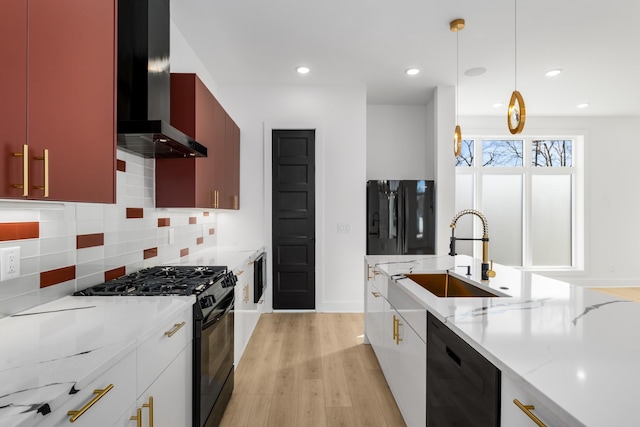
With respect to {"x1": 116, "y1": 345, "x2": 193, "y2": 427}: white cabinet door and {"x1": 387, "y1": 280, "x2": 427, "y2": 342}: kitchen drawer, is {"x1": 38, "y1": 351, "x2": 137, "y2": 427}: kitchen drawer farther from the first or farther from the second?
{"x1": 387, "y1": 280, "x2": 427, "y2": 342}: kitchen drawer

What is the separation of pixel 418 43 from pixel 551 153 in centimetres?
422

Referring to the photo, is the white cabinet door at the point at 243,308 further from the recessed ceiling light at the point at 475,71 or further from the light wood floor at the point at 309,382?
the recessed ceiling light at the point at 475,71

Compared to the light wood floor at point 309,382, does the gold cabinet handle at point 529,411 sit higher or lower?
higher

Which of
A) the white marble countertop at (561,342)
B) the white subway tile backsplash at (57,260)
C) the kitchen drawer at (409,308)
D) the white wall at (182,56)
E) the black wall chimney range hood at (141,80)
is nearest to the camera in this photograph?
the white marble countertop at (561,342)

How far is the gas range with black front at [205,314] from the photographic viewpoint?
171cm

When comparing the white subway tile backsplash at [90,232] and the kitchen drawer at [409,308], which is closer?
the white subway tile backsplash at [90,232]

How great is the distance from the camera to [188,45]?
11.5 ft

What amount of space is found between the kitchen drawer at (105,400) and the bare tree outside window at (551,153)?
6828 millimetres

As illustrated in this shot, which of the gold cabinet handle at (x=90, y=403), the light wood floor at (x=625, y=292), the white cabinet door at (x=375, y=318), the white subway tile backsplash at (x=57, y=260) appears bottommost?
the light wood floor at (x=625, y=292)

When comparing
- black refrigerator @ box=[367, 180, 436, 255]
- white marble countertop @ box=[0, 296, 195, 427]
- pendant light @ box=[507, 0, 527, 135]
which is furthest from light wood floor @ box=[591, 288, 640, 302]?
white marble countertop @ box=[0, 296, 195, 427]

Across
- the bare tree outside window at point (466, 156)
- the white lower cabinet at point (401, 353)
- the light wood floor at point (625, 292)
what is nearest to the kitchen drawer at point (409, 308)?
the white lower cabinet at point (401, 353)

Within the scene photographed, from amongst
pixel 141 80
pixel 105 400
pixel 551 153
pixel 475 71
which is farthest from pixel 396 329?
pixel 551 153

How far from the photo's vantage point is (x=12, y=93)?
38.9 inches

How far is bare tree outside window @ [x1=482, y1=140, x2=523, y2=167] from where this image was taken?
621 centimetres
